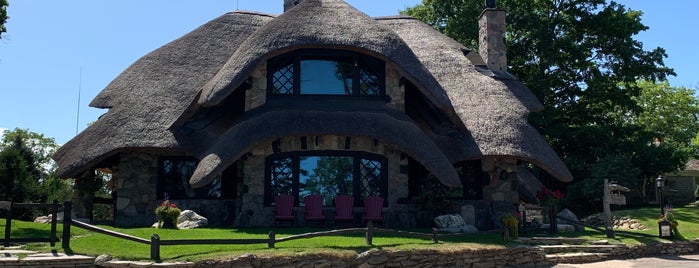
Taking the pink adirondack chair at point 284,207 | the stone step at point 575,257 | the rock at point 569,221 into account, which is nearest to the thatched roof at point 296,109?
the pink adirondack chair at point 284,207

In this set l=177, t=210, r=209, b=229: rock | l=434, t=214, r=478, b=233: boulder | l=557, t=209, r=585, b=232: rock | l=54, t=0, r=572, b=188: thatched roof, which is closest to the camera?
l=177, t=210, r=209, b=229: rock

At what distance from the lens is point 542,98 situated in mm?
29719

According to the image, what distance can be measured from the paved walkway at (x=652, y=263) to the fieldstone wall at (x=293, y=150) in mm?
5169

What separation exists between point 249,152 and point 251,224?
1971mm

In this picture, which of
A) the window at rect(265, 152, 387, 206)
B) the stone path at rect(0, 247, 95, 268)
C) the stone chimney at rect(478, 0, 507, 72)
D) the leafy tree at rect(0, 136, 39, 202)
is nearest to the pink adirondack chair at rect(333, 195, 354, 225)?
the window at rect(265, 152, 387, 206)

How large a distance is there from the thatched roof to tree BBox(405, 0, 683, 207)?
8654 mm

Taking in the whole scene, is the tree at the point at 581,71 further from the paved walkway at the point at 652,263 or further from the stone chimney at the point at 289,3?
the paved walkway at the point at 652,263

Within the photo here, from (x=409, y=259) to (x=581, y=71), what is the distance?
2118cm

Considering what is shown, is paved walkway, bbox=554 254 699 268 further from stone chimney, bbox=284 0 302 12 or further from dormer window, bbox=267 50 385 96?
stone chimney, bbox=284 0 302 12

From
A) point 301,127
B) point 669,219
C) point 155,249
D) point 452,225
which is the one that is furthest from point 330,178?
point 669,219

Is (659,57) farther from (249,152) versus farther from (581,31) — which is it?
(249,152)

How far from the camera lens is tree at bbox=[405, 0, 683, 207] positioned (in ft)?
94.4

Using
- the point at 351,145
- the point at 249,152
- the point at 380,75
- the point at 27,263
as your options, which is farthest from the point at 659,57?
the point at 27,263

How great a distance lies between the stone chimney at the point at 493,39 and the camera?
23359mm
